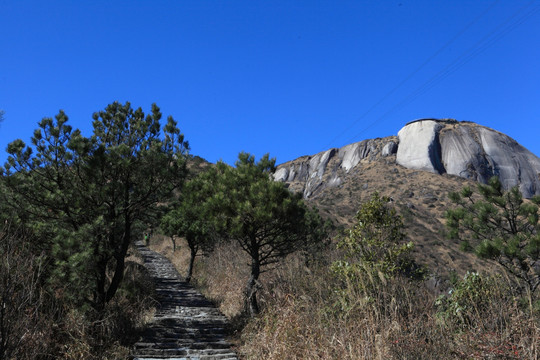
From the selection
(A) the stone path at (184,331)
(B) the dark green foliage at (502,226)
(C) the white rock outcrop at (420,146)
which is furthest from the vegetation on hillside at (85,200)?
(C) the white rock outcrop at (420,146)

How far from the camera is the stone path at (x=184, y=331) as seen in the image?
6355mm

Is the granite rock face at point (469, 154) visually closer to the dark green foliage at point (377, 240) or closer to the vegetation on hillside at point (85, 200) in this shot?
the dark green foliage at point (377, 240)

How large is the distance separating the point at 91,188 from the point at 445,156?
60.4 metres

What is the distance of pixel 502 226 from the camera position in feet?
24.0

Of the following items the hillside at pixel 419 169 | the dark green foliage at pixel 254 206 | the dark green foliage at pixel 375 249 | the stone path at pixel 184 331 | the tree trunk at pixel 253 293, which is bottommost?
the stone path at pixel 184 331

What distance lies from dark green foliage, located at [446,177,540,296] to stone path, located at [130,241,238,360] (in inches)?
215

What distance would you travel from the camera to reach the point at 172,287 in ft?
45.8

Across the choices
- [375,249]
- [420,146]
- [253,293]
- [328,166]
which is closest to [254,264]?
[253,293]

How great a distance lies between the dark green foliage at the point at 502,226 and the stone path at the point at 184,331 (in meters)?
5.47

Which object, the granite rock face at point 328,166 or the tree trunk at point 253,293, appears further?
the granite rock face at point 328,166

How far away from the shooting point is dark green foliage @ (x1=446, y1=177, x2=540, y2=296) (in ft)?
20.6

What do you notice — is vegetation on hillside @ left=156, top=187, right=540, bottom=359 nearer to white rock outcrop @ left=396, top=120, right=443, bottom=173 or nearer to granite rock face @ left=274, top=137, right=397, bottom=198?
granite rock face @ left=274, top=137, right=397, bottom=198

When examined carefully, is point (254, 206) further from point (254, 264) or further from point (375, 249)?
point (375, 249)

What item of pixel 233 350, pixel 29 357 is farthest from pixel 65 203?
pixel 233 350
